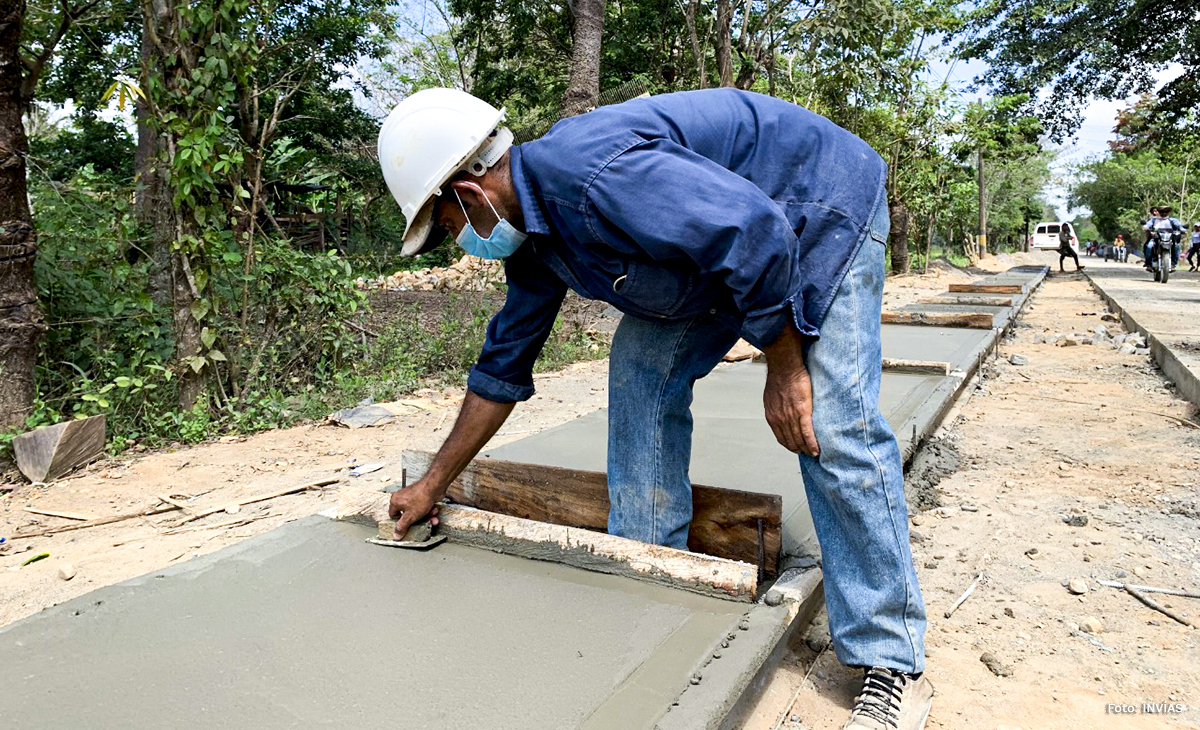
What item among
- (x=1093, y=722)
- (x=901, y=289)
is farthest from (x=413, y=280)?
(x=1093, y=722)

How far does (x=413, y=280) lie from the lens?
13953 millimetres

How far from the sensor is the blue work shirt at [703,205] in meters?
1.46

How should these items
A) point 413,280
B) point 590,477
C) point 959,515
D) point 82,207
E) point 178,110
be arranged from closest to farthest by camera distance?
point 590,477, point 959,515, point 178,110, point 82,207, point 413,280

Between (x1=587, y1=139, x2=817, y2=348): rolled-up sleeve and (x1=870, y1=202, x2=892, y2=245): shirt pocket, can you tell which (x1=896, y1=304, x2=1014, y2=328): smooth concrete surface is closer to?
(x1=870, y1=202, x2=892, y2=245): shirt pocket

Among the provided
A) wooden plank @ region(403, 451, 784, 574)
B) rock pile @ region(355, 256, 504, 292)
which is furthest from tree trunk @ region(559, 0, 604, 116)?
wooden plank @ region(403, 451, 784, 574)

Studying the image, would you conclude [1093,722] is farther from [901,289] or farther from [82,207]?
[901,289]

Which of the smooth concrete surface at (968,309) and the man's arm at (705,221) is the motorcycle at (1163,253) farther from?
the man's arm at (705,221)

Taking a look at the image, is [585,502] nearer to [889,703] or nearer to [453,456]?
[453,456]

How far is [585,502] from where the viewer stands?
8.14 feet

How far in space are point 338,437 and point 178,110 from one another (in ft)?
6.05

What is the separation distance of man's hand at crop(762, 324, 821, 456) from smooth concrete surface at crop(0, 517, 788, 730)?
0.46 meters

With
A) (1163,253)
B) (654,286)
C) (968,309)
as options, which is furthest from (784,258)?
(1163,253)

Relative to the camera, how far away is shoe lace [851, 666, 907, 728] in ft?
5.52

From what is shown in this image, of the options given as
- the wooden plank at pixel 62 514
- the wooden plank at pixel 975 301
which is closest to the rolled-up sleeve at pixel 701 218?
the wooden plank at pixel 62 514
